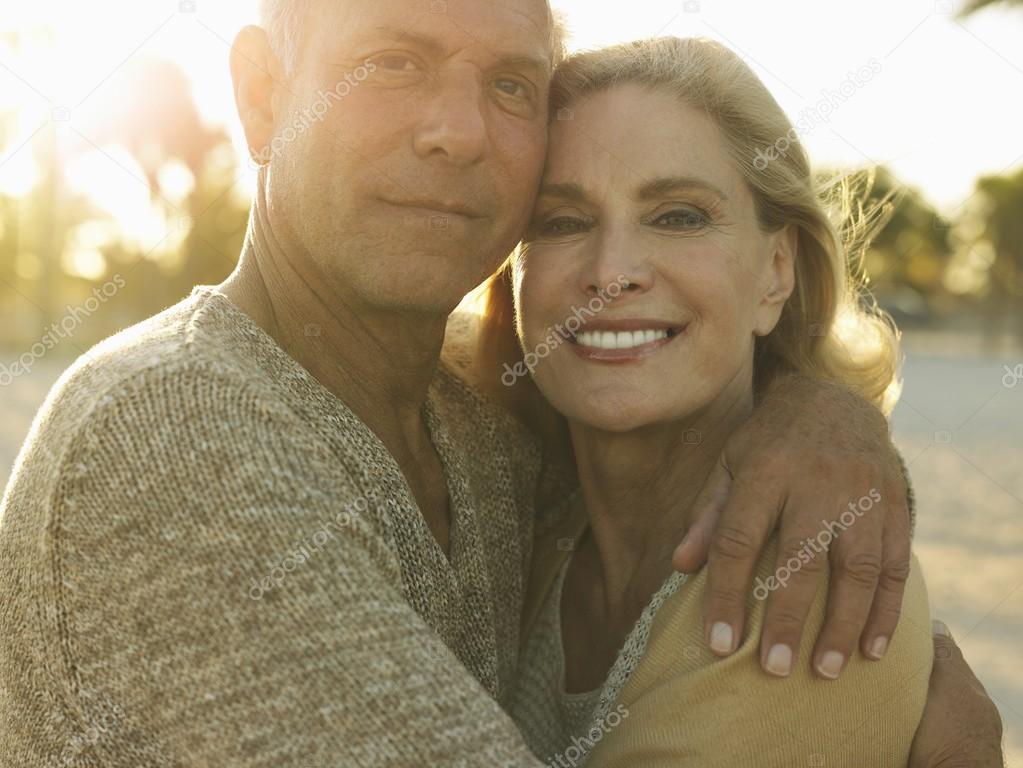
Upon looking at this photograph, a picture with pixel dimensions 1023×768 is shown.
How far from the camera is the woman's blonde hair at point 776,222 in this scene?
2920 millimetres

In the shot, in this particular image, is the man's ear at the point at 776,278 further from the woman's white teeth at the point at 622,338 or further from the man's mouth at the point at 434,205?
the man's mouth at the point at 434,205

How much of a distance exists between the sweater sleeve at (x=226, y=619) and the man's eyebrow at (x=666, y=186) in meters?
1.24

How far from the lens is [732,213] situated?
9.46 ft

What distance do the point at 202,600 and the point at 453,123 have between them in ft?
4.24

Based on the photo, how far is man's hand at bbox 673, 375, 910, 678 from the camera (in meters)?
2.27

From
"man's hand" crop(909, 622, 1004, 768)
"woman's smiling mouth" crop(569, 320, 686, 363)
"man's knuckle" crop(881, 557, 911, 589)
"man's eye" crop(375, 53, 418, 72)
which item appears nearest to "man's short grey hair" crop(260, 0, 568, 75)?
"man's eye" crop(375, 53, 418, 72)

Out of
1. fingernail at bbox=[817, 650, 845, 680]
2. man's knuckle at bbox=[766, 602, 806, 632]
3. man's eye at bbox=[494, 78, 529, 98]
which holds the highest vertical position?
man's eye at bbox=[494, 78, 529, 98]

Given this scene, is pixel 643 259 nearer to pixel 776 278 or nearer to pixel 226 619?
pixel 776 278

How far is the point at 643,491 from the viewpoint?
10.3 feet

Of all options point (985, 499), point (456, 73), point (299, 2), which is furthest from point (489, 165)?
point (985, 499)

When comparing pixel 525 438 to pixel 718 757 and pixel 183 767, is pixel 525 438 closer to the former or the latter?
pixel 718 757

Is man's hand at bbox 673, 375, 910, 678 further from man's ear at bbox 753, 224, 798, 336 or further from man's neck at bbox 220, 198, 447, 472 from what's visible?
man's neck at bbox 220, 198, 447, 472

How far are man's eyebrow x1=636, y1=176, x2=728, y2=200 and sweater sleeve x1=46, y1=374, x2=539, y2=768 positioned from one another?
1.24 meters

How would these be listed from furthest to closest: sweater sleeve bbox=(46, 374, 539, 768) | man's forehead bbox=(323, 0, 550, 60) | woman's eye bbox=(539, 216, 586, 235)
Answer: woman's eye bbox=(539, 216, 586, 235), man's forehead bbox=(323, 0, 550, 60), sweater sleeve bbox=(46, 374, 539, 768)
